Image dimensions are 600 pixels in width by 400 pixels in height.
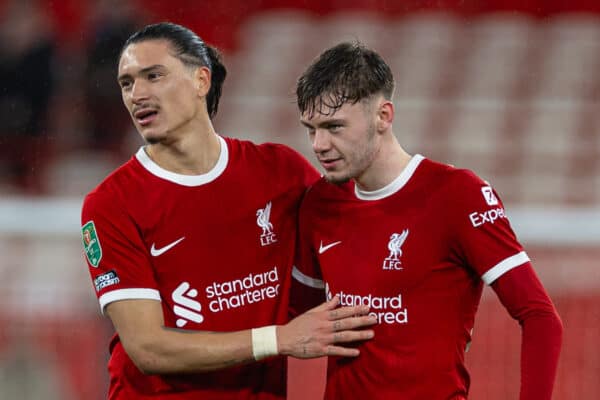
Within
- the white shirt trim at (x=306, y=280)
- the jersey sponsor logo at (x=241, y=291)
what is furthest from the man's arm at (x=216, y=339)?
the white shirt trim at (x=306, y=280)

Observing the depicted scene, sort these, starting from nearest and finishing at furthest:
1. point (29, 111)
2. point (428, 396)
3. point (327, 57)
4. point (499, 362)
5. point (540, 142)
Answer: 1. point (428, 396)
2. point (327, 57)
3. point (499, 362)
4. point (29, 111)
5. point (540, 142)

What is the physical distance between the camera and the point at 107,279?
131 inches

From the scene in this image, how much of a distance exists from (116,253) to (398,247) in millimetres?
885

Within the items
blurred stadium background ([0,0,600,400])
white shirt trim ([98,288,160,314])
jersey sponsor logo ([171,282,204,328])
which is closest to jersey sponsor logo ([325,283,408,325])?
jersey sponsor logo ([171,282,204,328])

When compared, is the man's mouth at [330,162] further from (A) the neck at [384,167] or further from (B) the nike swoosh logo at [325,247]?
(B) the nike swoosh logo at [325,247]

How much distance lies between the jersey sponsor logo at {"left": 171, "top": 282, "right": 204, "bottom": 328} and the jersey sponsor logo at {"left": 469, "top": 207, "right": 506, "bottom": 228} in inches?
36.3

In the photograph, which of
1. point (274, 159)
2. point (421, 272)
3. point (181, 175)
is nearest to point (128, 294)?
point (181, 175)

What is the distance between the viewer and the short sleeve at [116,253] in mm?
3309

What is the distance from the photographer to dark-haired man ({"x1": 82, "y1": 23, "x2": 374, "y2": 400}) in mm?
3250

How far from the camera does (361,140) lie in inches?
126

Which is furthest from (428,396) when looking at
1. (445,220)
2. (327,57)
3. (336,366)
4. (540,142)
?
(540,142)

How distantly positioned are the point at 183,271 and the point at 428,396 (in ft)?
2.85

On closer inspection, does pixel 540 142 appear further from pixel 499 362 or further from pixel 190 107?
pixel 190 107

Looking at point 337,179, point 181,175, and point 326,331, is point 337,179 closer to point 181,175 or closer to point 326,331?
point 326,331
